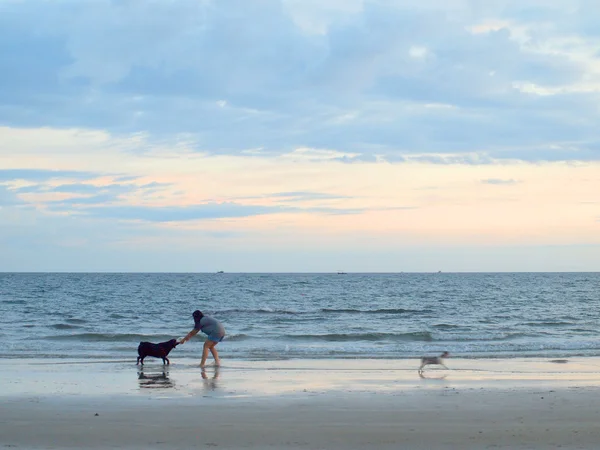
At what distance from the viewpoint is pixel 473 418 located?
990 centimetres

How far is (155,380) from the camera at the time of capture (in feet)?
45.7

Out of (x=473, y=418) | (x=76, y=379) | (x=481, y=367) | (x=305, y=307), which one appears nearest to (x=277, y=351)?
(x=481, y=367)

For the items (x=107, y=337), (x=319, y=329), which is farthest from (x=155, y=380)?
(x=319, y=329)

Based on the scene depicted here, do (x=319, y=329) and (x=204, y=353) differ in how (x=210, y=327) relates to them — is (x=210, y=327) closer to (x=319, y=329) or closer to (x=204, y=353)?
(x=204, y=353)

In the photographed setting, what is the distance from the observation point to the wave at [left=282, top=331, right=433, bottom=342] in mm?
24297

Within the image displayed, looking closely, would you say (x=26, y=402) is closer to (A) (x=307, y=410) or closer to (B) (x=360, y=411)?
(A) (x=307, y=410)

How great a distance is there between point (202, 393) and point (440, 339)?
13641mm

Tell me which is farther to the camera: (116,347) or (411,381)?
(116,347)

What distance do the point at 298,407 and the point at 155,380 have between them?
4192 mm

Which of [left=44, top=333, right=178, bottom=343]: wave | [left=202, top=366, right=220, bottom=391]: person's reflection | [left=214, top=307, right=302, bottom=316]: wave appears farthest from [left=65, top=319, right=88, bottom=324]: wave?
[left=202, top=366, right=220, bottom=391]: person's reflection

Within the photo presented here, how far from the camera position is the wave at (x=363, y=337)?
24297 millimetres

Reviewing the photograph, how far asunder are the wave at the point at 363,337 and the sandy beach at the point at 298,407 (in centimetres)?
832

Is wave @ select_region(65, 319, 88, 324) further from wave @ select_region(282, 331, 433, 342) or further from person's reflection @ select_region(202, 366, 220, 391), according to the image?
person's reflection @ select_region(202, 366, 220, 391)

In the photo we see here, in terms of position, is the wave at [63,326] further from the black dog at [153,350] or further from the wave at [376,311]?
the wave at [376,311]
